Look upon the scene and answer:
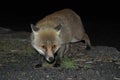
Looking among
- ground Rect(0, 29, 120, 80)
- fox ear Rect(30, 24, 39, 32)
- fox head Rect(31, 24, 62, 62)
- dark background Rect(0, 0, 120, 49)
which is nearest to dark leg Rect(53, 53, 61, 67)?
ground Rect(0, 29, 120, 80)

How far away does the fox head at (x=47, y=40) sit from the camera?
7.37 metres

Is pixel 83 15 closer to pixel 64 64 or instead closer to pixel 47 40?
pixel 64 64

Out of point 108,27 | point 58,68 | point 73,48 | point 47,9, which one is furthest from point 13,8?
point 58,68

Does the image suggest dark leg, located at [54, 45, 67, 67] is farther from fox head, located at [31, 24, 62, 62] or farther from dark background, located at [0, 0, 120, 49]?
dark background, located at [0, 0, 120, 49]

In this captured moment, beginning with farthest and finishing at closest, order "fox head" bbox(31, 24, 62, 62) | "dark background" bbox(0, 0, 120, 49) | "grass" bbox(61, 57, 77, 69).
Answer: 1. "dark background" bbox(0, 0, 120, 49)
2. "grass" bbox(61, 57, 77, 69)
3. "fox head" bbox(31, 24, 62, 62)

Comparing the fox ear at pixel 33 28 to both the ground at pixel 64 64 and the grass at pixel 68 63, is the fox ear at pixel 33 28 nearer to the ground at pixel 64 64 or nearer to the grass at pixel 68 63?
the ground at pixel 64 64

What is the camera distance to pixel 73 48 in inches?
384

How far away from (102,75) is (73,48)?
2.37m

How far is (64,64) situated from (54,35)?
31.7 inches

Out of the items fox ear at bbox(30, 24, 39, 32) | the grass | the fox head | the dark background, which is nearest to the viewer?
the fox head

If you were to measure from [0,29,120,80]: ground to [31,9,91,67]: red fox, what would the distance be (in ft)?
0.99

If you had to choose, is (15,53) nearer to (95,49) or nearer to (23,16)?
(95,49)

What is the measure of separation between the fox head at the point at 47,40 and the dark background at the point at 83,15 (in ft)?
17.3

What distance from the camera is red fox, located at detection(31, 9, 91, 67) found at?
7.45 meters
